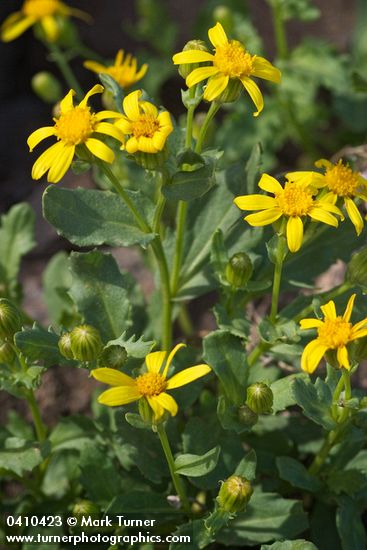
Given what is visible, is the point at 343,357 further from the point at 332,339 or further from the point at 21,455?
the point at 21,455

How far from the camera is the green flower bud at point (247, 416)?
8.09 feet

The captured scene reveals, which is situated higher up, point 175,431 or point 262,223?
point 262,223

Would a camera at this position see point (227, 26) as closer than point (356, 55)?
Yes

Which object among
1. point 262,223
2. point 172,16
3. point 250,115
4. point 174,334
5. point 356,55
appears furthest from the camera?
point 172,16

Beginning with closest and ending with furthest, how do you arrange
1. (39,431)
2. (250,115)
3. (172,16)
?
1. (39,431)
2. (250,115)
3. (172,16)

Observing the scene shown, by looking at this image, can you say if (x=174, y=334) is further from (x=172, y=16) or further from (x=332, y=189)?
(x=172, y=16)

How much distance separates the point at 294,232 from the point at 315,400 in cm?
55

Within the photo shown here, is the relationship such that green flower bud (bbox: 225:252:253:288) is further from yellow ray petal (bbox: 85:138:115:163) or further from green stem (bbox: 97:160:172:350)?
yellow ray petal (bbox: 85:138:115:163)

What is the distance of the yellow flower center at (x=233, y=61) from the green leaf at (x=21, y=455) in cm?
146

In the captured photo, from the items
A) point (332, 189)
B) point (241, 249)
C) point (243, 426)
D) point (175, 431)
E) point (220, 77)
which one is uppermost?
point (220, 77)

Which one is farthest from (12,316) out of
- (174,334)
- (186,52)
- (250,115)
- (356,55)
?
Result: (356,55)

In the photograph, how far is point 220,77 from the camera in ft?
7.80

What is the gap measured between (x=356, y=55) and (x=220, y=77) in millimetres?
2763

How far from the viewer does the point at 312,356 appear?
2.15 metres
